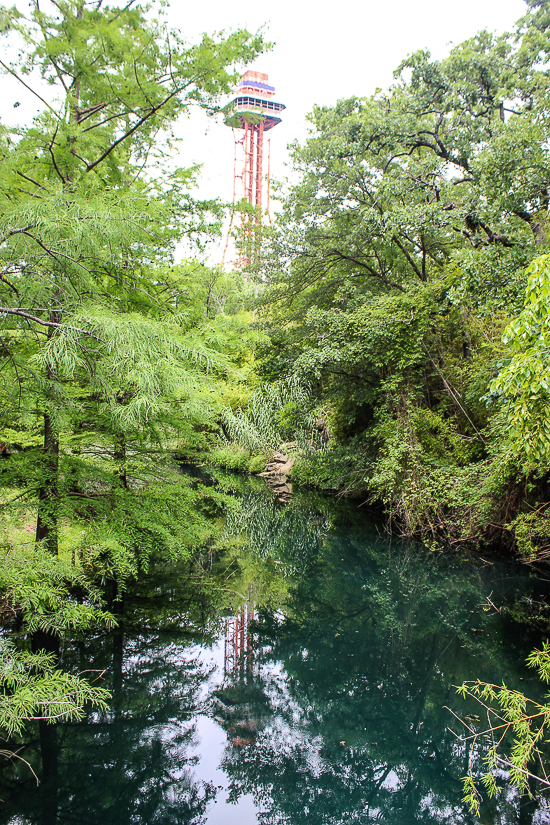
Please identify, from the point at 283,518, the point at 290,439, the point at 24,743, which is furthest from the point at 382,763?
the point at 290,439

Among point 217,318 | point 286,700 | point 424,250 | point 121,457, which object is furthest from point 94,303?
point 424,250

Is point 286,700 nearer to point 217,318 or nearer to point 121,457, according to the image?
point 121,457

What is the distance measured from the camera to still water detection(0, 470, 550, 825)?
3.67 m

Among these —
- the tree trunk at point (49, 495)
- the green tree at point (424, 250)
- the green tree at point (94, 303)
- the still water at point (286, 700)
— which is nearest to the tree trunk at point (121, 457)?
the green tree at point (94, 303)

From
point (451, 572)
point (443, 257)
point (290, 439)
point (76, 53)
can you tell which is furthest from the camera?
point (290, 439)

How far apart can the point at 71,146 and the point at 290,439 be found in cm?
1426

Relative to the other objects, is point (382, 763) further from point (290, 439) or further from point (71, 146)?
point (290, 439)

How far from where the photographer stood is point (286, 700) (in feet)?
16.2

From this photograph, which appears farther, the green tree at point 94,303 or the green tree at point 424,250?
the green tree at point 424,250

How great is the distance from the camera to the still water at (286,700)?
3668 millimetres

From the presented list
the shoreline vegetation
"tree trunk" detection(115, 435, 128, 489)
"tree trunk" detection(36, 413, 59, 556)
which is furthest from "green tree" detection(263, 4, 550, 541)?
"tree trunk" detection(36, 413, 59, 556)

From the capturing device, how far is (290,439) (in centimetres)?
1825

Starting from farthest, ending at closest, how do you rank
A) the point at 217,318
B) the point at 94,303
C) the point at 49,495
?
the point at 217,318, the point at 49,495, the point at 94,303

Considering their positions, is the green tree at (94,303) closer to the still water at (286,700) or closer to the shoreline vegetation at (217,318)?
the shoreline vegetation at (217,318)
